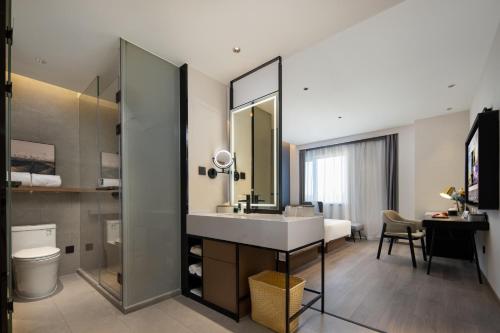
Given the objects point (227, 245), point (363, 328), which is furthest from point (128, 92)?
point (363, 328)

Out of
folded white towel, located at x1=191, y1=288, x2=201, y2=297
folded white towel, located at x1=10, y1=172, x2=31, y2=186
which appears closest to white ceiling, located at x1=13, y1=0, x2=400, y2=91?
folded white towel, located at x1=10, y1=172, x2=31, y2=186

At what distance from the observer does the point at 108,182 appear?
8.41ft

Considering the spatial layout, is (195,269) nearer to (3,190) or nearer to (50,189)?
(3,190)

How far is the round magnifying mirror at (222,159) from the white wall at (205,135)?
9 centimetres

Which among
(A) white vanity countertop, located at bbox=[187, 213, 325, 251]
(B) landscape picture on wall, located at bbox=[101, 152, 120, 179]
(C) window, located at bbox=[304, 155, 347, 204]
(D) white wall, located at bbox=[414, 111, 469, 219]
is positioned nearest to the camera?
(A) white vanity countertop, located at bbox=[187, 213, 325, 251]

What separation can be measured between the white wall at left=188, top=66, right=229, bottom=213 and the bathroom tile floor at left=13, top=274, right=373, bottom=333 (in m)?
0.98

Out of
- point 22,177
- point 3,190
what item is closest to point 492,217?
point 3,190

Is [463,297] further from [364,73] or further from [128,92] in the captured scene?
[128,92]

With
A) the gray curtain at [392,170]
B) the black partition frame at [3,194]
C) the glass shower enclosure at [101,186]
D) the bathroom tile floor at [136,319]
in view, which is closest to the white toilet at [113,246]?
the glass shower enclosure at [101,186]

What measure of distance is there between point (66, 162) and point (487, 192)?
16.2 ft

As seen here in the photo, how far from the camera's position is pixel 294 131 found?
5.67 metres

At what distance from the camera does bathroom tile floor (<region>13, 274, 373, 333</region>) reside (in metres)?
1.88

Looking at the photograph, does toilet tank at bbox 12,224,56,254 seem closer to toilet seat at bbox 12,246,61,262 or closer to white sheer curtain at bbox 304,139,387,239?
toilet seat at bbox 12,246,61,262

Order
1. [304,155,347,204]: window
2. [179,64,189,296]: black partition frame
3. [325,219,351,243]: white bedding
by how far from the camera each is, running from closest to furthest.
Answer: [179,64,189,296]: black partition frame < [325,219,351,243]: white bedding < [304,155,347,204]: window
